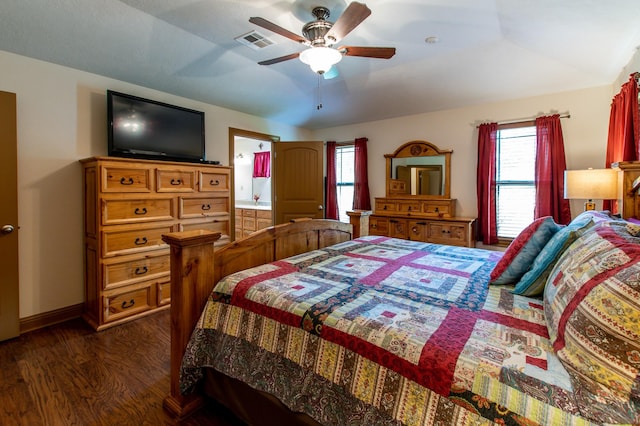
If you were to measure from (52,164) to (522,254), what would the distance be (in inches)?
149

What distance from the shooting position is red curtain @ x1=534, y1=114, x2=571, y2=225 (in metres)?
3.35

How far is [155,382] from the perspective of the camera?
193cm

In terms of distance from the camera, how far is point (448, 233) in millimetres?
3807

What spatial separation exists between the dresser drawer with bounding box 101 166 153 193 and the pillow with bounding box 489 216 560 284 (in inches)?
118

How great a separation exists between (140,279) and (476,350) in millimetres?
2958

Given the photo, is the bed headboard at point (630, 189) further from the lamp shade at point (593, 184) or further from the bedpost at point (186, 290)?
the bedpost at point (186, 290)

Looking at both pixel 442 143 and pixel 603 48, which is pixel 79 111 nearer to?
pixel 442 143

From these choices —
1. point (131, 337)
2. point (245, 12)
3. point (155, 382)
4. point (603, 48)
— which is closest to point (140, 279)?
point (131, 337)

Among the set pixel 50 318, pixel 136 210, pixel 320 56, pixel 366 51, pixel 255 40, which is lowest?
pixel 50 318

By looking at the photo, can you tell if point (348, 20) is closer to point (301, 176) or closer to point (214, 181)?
point (214, 181)

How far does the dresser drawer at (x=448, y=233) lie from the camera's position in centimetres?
371

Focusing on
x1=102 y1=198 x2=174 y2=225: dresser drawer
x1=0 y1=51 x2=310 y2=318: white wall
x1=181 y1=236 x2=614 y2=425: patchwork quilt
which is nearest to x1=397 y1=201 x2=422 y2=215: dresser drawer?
x1=181 y1=236 x2=614 y2=425: patchwork quilt

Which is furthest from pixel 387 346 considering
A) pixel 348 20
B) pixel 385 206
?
pixel 385 206

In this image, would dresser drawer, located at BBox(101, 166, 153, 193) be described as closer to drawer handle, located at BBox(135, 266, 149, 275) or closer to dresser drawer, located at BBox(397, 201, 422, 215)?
drawer handle, located at BBox(135, 266, 149, 275)
